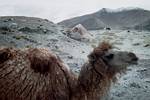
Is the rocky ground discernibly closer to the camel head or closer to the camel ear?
the camel head

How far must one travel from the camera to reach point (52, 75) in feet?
16.2

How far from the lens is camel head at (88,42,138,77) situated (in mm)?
5141

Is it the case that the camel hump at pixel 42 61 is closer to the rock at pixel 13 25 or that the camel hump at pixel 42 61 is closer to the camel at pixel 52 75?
the camel at pixel 52 75

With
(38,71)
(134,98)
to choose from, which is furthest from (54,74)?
(134,98)

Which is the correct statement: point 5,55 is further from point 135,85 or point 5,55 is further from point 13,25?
point 13,25

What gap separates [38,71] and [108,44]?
0.97 m

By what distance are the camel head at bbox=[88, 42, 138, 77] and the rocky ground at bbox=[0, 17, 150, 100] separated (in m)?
2.24

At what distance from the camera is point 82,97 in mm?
5051

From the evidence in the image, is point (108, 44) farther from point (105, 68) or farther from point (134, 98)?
point (134, 98)

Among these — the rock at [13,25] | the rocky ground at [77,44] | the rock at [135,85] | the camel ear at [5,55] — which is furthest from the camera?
the rock at [13,25]

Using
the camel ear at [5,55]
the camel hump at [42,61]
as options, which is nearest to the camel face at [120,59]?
the camel hump at [42,61]

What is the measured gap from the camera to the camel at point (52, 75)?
16.0 feet

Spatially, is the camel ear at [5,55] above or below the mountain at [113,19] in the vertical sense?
above

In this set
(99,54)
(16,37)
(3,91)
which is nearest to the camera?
(3,91)
